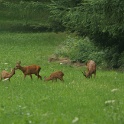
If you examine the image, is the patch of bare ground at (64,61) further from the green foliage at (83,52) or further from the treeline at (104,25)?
the treeline at (104,25)

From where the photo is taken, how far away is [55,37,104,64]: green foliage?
2452 centimetres

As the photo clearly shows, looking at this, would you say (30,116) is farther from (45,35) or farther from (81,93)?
(45,35)

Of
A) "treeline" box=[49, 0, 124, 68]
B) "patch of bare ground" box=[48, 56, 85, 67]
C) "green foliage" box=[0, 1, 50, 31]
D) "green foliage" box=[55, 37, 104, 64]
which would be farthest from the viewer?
"green foliage" box=[0, 1, 50, 31]

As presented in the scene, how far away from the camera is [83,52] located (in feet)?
86.0

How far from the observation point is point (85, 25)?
22.3m

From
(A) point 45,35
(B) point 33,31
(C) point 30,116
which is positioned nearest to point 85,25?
(C) point 30,116

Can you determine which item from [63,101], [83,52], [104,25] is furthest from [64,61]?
[63,101]

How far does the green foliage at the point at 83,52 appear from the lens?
80.4 feet

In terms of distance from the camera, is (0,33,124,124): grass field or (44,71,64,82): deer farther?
(44,71,64,82): deer

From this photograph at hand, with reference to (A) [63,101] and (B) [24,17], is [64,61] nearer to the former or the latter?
(A) [63,101]

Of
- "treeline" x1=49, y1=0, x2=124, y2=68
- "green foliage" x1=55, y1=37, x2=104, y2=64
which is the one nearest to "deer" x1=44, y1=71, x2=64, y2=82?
"treeline" x1=49, y1=0, x2=124, y2=68

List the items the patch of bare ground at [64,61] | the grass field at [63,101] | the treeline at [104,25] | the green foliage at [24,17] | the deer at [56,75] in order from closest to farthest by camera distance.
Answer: the grass field at [63,101] < the deer at [56,75] < the treeline at [104,25] < the patch of bare ground at [64,61] < the green foliage at [24,17]

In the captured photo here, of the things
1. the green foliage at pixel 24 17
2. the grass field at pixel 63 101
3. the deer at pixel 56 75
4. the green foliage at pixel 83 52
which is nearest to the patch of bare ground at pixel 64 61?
the green foliage at pixel 83 52

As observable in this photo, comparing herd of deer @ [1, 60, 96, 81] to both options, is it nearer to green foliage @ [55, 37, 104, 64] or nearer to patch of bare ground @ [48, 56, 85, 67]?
green foliage @ [55, 37, 104, 64]
